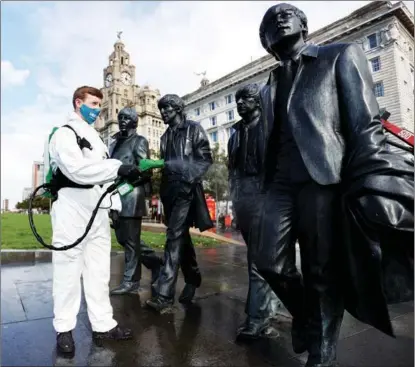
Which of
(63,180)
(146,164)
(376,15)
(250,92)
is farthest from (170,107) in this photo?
(376,15)

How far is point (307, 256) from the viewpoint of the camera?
2188mm

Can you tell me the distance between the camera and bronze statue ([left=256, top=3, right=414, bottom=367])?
1.81 metres

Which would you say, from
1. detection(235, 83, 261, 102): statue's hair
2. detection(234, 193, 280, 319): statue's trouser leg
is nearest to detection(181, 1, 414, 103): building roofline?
detection(235, 83, 261, 102): statue's hair

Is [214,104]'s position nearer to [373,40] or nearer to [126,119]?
[373,40]

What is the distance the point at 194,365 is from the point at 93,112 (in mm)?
2244

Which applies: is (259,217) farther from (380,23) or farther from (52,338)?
(380,23)

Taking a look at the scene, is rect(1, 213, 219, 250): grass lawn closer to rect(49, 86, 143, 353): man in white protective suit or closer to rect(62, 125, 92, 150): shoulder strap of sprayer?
rect(49, 86, 143, 353): man in white protective suit

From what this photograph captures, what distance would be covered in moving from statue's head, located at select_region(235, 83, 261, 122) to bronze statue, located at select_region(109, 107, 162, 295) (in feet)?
5.11

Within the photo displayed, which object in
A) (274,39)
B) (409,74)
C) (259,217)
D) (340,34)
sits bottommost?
(259,217)

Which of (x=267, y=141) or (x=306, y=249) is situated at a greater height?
(x=267, y=141)

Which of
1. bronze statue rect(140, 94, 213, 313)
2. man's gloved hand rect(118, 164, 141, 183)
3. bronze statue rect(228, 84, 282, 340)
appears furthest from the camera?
bronze statue rect(140, 94, 213, 313)

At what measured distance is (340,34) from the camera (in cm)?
3494

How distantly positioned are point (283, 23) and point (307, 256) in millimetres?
1577

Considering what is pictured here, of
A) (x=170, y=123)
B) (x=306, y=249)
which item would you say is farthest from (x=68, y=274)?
(x=170, y=123)
